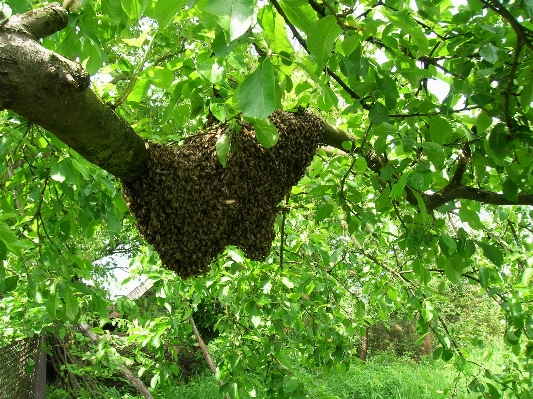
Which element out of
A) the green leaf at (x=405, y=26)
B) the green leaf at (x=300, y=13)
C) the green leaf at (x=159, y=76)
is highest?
the green leaf at (x=159, y=76)

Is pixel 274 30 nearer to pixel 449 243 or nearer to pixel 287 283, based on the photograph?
pixel 449 243

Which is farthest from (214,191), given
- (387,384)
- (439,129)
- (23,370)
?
(387,384)

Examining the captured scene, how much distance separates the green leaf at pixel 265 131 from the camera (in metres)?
1.43

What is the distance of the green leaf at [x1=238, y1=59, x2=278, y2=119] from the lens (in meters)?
0.91

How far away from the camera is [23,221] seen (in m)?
2.39

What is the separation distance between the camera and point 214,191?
1.78 m

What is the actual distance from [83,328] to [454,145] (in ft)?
13.4

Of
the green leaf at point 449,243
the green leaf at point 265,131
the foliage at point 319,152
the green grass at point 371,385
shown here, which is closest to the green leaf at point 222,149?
the foliage at point 319,152

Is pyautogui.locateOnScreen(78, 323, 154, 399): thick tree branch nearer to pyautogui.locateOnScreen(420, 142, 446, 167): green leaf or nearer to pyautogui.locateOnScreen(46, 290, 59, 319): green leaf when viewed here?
pyautogui.locateOnScreen(46, 290, 59, 319): green leaf

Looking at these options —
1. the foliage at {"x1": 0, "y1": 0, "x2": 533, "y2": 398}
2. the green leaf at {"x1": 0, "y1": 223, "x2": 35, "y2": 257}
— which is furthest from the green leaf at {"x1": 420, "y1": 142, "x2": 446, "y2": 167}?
the green leaf at {"x1": 0, "y1": 223, "x2": 35, "y2": 257}

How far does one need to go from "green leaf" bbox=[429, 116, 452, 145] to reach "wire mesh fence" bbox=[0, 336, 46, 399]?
13.6 feet

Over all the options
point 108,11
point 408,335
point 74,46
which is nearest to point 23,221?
point 74,46

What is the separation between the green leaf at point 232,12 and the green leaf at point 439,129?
116 centimetres

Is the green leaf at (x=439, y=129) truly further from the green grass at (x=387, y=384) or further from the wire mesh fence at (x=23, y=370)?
the green grass at (x=387, y=384)
